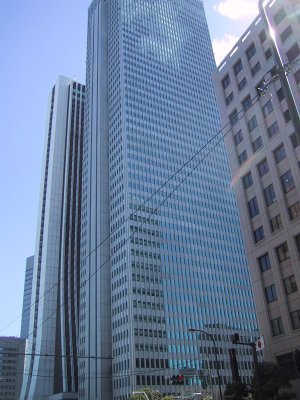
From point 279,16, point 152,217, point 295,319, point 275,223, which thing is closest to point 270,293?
point 295,319

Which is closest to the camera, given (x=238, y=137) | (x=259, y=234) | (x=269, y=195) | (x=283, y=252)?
(x=283, y=252)

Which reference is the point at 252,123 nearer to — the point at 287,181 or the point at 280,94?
the point at 280,94

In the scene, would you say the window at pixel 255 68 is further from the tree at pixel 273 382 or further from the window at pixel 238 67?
the tree at pixel 273 382

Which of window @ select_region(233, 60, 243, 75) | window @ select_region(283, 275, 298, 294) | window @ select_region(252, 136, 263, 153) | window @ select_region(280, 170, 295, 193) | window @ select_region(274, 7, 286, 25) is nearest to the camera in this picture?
window @ select_region(283, 275, 298, 294)

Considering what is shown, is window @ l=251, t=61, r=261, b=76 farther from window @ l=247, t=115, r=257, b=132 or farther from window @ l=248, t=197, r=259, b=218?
window @ l=248, t=197, r=259, b=218

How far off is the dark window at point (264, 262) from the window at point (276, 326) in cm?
548

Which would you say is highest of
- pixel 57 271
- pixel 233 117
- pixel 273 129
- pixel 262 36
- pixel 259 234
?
pixel 57 271

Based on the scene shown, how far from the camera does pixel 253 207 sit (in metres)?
52.2

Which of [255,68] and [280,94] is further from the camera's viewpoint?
[255,68]

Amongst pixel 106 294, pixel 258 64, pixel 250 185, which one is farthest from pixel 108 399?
pixel 258 64

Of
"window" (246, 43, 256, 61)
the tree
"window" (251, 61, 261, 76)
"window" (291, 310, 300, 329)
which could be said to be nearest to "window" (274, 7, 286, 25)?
"window" (246, 43, 256, 61)

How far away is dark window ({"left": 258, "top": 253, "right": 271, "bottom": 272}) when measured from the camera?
159 ft

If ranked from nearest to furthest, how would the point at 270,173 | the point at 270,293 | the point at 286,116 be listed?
the point at 270,293, the point at 286,116, the point at 270,173

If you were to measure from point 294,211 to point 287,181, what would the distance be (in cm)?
350
